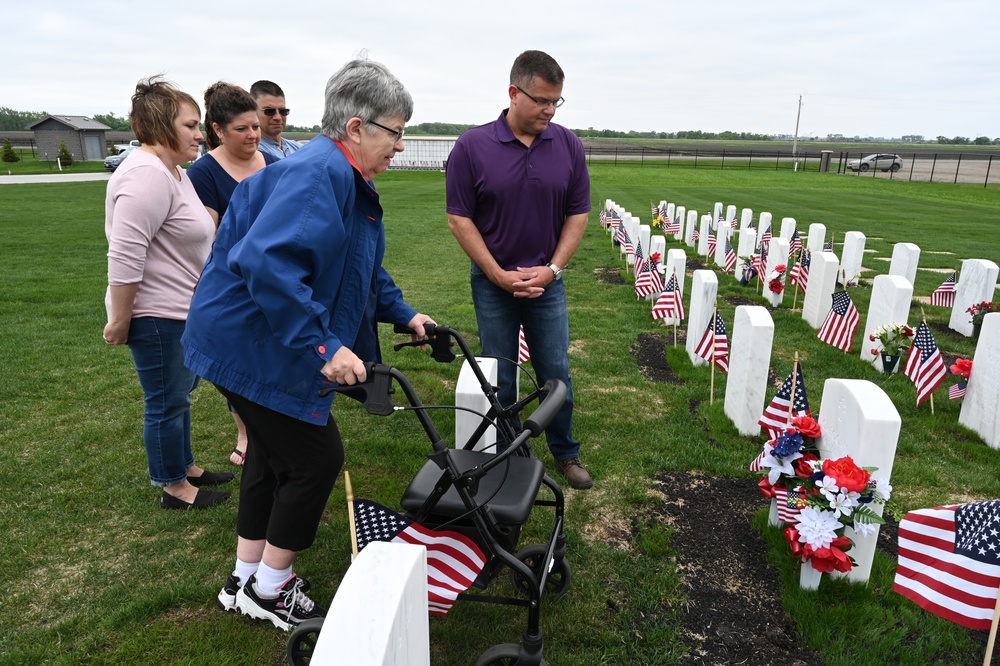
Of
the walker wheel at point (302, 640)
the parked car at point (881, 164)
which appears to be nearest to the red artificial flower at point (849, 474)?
the walker wheel at point (302, 640)

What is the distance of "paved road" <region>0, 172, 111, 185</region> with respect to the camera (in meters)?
27.7

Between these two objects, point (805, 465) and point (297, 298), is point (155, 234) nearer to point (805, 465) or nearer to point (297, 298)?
point (297, 298)

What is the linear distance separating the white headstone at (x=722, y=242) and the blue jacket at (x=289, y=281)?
9242 mm

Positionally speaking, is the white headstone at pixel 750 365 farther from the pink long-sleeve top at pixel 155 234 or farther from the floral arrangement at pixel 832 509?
the pink long-sleeve top at pixel 155 234

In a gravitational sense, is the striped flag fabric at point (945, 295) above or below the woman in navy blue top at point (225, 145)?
below

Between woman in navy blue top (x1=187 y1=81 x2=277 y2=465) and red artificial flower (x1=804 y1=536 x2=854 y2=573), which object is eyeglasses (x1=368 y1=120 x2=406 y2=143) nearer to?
woman in navy blue top (x1=187 y1=81 x2=277 y2=465)

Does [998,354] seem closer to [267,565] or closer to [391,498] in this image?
[391,498]

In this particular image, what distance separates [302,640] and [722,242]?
9799 millimetres

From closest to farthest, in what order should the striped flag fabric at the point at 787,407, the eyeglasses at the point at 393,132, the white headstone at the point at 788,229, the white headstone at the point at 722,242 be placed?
1. the eyeglasses at the point at 393,132
2. the striped flag fabric at the point at 787,407
3. the white headstone at the point at 722,242
4. the white headstone at the point at 788,229

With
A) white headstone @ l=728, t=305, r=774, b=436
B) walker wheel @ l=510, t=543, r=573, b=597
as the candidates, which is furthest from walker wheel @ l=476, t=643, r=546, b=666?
white headstone @ l=728, t=305, r=774, b=436

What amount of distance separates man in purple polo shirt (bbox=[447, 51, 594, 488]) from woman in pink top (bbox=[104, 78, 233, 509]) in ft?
4.38

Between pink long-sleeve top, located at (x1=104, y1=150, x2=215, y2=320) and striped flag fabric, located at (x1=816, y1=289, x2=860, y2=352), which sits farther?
striped flag fabric, located at (x1=816, y1=289, x2=860, y2=352)

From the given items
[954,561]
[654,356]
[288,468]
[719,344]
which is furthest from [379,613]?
[654,356]

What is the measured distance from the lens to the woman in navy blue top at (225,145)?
11.1 feet
